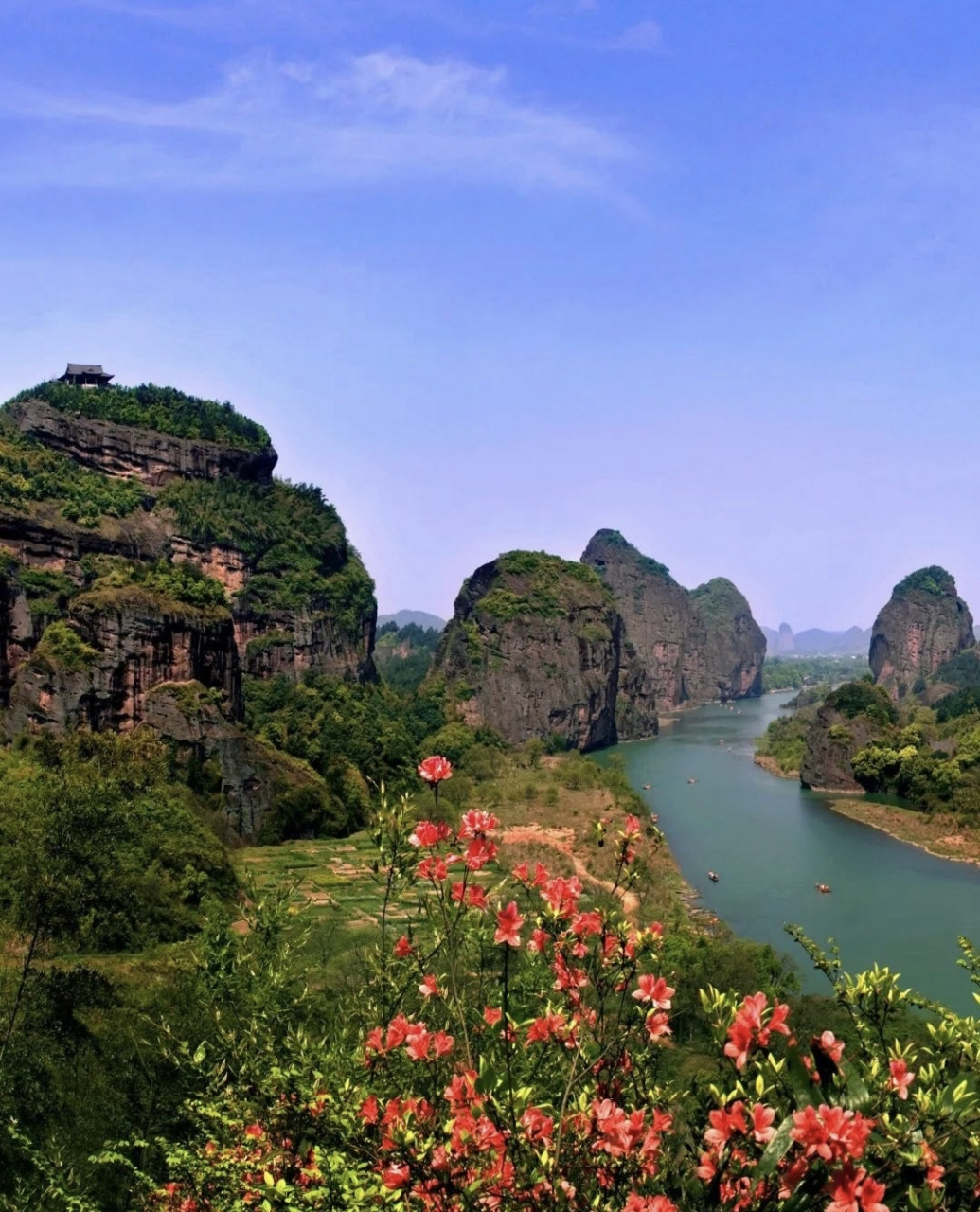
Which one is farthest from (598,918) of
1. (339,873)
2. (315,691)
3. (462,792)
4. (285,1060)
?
(315,691)

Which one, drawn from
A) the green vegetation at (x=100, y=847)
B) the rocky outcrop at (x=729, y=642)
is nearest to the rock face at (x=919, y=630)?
the rocky outcrop at (x=729, y=642)

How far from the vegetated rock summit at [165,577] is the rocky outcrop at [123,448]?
11 cm

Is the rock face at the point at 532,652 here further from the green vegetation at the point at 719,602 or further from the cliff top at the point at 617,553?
the green vegetation at the point at 719,602

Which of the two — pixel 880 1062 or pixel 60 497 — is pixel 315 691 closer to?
pixel 60 497

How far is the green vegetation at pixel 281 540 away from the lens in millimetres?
66000

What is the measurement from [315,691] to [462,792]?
14.8 m

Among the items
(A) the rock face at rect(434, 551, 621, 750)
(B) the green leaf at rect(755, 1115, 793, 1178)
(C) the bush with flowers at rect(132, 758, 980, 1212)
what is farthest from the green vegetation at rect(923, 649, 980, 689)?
(B) the green leaf at rect(755, 1115, 793, 1178)

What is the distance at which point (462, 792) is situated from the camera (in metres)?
59.2

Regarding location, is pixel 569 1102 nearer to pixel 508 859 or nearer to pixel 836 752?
pixel 508 859

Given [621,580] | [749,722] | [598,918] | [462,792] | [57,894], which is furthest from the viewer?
[621,580]

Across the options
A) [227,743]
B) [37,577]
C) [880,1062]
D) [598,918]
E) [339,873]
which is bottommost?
[339,873]

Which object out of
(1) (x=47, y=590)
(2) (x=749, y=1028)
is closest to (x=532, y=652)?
(1) (x=47, y=590)

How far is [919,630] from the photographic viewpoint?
5512 inches

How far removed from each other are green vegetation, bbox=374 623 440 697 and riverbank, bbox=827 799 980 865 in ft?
185
